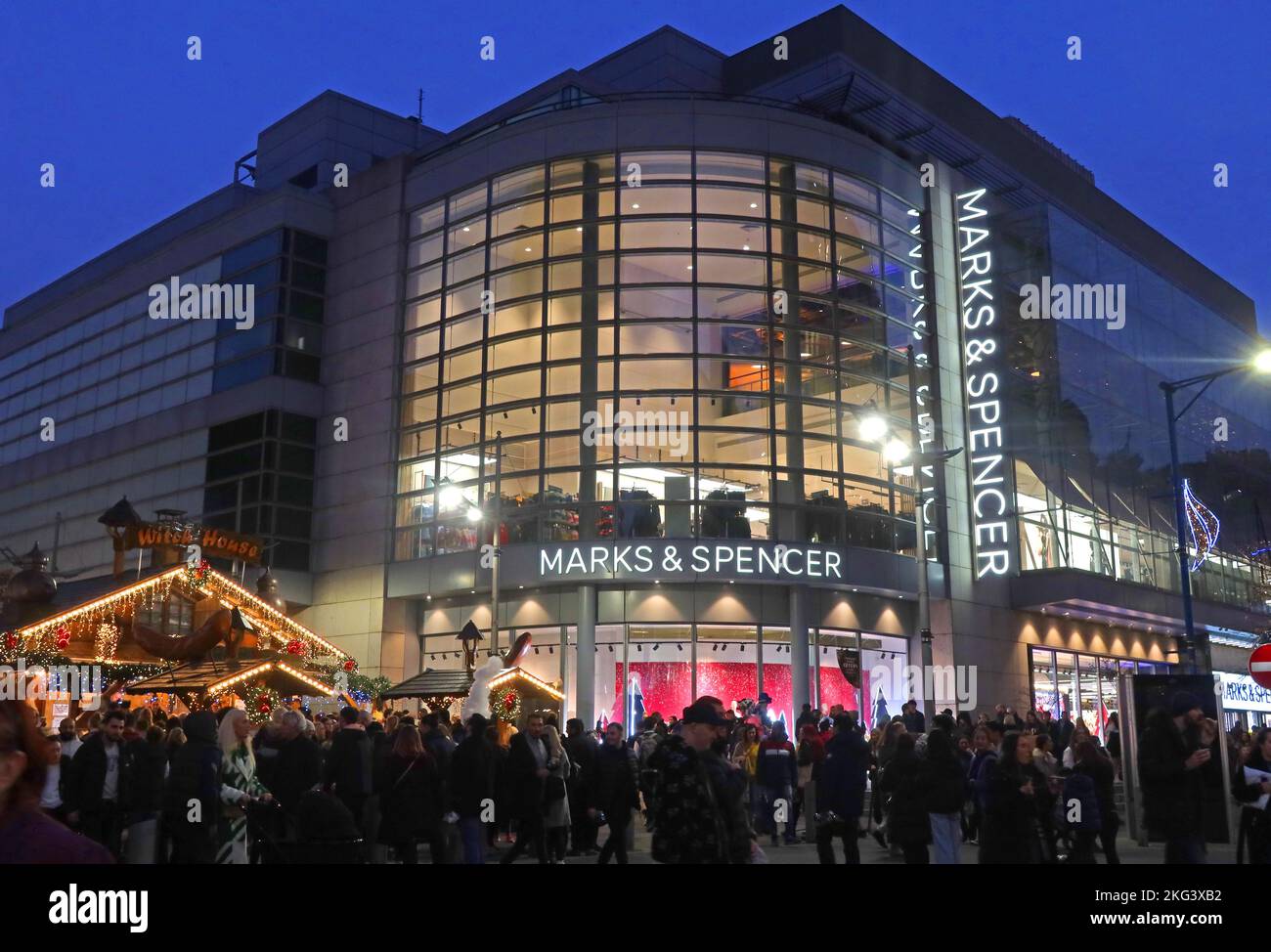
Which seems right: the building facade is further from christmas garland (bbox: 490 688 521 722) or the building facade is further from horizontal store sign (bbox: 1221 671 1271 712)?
christmas garland (bbox: 490 688 521 722)

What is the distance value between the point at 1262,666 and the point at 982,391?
79.4 ft

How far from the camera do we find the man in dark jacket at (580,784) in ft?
57.2

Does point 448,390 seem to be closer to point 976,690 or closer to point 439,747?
point 976,690

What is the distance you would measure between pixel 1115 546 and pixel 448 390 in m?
23.1

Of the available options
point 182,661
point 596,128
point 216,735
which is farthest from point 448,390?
point 216,735

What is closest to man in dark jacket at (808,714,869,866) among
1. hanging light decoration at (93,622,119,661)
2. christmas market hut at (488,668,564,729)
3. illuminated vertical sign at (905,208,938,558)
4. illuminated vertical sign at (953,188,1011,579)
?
christmas market hut at (488,668,564,729)

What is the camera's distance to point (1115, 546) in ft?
137

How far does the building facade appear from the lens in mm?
34250

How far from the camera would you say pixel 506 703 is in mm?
27203

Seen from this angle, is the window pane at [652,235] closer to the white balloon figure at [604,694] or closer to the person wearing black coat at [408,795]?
the white balloon figure at [604,694]

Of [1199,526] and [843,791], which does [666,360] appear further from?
[1199,526]

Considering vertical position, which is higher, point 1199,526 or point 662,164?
point 662,164

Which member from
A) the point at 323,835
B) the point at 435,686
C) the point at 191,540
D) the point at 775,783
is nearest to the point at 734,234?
the point at 435,686
